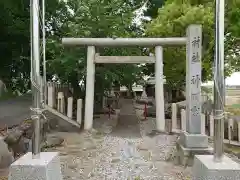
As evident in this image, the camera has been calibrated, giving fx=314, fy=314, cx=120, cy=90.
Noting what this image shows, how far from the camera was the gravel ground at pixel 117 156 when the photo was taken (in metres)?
6.46

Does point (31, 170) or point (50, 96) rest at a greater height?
point (50, 96)

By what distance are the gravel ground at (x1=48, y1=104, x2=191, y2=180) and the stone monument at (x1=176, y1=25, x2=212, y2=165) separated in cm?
41

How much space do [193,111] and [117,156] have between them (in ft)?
7.27

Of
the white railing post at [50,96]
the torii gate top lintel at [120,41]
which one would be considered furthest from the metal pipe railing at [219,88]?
the white railing post at [50,96]

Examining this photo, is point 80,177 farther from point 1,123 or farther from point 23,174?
point 1,123

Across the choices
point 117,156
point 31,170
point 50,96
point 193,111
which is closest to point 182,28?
point 50,96

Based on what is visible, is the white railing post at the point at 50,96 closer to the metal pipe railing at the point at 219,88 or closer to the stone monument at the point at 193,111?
the stone monument at the point at 193,111

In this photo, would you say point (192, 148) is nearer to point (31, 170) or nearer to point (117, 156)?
point (117, 156)

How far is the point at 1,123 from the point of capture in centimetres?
1137

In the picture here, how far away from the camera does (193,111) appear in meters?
7.41

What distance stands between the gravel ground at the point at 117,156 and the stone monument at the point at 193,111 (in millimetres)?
415

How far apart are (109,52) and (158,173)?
784 cm

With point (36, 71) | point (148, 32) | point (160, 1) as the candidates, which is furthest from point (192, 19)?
point (36, 71)

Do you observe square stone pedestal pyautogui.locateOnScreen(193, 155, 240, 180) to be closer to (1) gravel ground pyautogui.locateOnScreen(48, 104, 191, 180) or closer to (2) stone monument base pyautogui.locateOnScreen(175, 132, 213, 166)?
(1) gravel ground pyautogui.locateOnScreen(48, 104, 191, 180)
